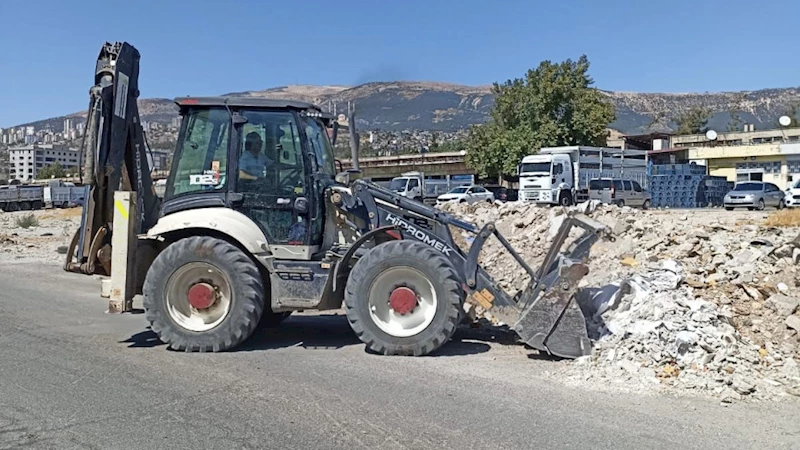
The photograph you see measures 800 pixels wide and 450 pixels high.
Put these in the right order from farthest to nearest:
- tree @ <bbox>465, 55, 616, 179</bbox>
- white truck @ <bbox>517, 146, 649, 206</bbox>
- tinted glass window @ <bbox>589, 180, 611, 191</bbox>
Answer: tree @ <bbox>465, 55, 616, 179</bbox>, tinted glass window @ <bbox>589, 180, 611, 191</bbox>, white truck @ <bbox>517, 146, 649, 206</bbox>

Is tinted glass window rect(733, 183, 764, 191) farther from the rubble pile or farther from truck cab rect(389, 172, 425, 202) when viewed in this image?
the rubble pile

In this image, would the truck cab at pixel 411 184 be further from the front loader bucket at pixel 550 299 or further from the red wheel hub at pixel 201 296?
the red wheel hub at pixel 201 296

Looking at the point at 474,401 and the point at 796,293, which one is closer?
the point at 474,401

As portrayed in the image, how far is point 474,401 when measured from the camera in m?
6.00

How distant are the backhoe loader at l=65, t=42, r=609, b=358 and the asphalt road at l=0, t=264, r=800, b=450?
46 centimetres

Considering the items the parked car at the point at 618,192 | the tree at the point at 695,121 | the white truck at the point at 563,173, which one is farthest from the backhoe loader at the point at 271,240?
the tree at the point at 695,121

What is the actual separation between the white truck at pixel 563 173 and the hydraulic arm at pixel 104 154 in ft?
89.4

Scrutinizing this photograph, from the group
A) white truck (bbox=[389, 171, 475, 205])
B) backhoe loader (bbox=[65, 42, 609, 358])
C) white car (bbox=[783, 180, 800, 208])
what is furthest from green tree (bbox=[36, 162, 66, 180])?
backhoe loader (bbox=[65, 42, 609, 358])

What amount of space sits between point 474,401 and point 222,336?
3.06 m

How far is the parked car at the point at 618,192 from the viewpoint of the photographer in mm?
35312


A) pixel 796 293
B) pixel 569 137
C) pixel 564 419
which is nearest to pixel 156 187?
pixel 564 419

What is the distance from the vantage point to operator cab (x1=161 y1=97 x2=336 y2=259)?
8016 millimetres

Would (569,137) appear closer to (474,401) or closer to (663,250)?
(663,250)

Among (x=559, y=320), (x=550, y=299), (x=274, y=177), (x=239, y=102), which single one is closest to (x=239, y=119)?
(x=239, y=102)
